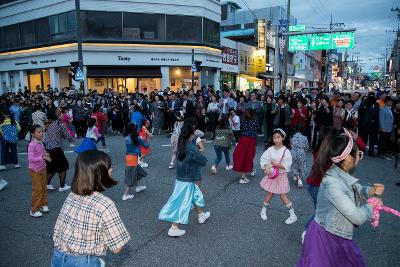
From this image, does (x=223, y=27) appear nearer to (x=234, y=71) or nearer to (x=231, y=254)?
(x=234, y=71)

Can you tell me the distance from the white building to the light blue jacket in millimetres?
19277

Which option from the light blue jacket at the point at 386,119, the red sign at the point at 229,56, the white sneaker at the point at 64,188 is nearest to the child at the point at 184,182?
the white sneaker at the point at 64,188

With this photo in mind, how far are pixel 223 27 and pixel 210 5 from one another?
2150 cm

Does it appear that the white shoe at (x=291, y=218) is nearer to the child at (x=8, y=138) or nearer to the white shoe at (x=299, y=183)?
the white shoe at (x=299, y=183)

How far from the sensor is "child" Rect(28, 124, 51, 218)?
5828 mm

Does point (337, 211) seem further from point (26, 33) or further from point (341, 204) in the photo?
point (26, 33)

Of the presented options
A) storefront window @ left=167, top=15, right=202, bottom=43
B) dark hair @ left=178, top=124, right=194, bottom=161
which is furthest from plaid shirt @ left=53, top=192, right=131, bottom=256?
storefront window @ left=167, top=15, right=202, bottom=43

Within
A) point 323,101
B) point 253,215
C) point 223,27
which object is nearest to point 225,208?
point 253,215

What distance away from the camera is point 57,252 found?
2.54 metres

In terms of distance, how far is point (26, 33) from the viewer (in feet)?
98.3

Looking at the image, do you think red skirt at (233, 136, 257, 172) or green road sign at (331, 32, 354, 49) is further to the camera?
green road sign at (331, 32, 354, 49)

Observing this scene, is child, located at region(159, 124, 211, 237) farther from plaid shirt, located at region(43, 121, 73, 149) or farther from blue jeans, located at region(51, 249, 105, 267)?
plaid shirt, located at region(43, 121, 73, 149)

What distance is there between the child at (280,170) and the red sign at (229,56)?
89.9 ft

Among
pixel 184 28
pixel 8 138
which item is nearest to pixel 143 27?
pixel 184 28
